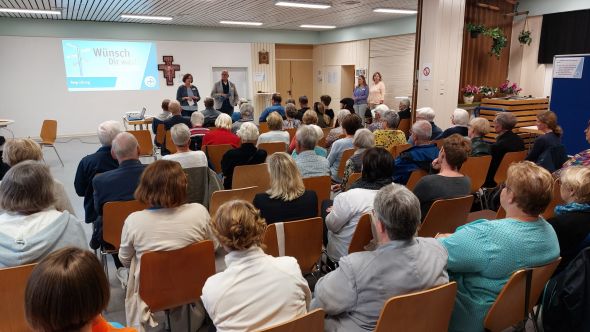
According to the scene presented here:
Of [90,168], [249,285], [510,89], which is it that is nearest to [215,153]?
[90,168]

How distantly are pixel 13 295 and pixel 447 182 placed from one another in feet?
8.40

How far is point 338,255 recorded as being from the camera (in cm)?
270

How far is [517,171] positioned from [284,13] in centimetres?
900

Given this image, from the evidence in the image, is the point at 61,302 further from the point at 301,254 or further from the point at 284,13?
the point at 284,13

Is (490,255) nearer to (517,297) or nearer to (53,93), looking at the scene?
(517,297)

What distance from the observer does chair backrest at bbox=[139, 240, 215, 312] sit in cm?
204

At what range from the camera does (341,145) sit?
14.8 ft

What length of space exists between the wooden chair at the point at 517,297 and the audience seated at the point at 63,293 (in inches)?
61.2

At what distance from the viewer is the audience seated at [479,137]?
14.3ft

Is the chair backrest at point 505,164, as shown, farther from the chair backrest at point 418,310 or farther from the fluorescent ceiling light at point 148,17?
the fluorescent ceiling light at point 148,17

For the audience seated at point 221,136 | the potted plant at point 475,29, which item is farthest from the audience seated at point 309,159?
the potted plant at point 475,29

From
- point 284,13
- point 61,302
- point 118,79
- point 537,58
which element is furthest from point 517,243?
point 118,79

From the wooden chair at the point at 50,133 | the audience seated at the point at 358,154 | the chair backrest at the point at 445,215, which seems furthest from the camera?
the wooden chair at the point at 50,133

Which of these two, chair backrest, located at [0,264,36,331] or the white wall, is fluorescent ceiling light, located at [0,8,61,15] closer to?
the white wall
